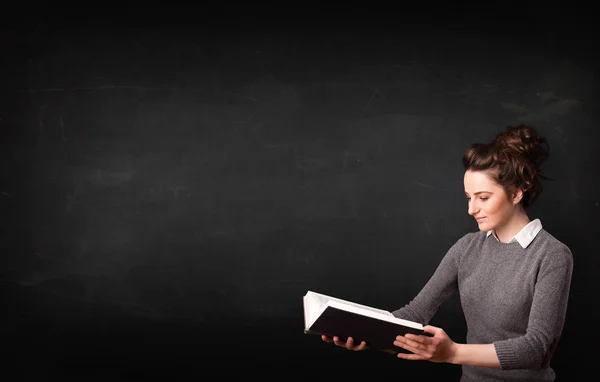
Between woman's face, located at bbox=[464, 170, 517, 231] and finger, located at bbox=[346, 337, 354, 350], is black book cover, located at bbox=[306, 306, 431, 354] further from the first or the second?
woman's face, located at bbox=[464, 170, 517, 231]

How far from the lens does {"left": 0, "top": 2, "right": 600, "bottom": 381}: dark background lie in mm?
2846

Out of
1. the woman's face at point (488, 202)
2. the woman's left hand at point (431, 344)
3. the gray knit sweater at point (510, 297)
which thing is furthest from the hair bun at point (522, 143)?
the woman's left hand at point (431, 344)

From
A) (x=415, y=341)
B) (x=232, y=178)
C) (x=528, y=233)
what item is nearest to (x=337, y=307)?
(x=415, y=341)

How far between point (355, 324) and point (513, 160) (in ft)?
2.18

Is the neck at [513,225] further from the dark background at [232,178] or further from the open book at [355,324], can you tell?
the dark background at [232,178]

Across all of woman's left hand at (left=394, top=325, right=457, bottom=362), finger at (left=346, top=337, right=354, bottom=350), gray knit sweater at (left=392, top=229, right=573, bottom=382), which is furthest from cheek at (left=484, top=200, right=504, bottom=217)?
finger at (left=346, top=337, right=354, bottom=350)

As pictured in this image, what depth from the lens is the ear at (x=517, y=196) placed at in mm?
1854

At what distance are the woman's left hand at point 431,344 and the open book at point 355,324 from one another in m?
0.02

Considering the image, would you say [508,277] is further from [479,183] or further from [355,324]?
[355,324]

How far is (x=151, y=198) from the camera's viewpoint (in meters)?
2.94

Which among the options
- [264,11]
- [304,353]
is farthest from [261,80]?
[304,353]

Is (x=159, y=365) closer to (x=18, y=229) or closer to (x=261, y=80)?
(x=18, y=229)

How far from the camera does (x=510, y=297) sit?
1806mm

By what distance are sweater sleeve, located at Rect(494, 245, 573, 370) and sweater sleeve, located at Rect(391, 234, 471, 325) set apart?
33cm
